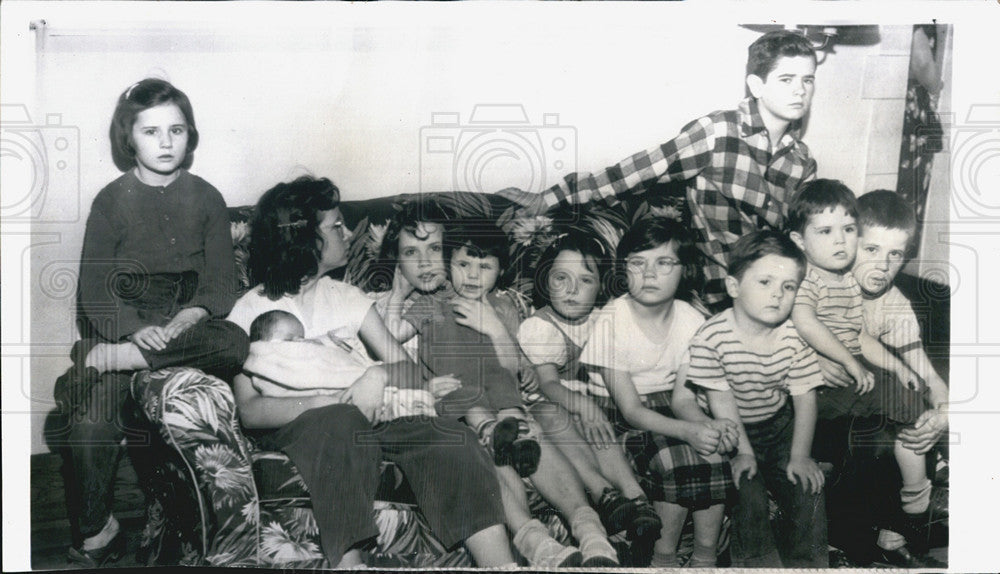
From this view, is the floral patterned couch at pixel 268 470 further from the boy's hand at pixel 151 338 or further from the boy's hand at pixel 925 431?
the boy's hand at pixel 925 431

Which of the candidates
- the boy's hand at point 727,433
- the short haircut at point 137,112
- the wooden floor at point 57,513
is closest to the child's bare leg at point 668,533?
Result: the boy's hand at point 727,433

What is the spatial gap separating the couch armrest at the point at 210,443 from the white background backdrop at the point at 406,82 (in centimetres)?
33

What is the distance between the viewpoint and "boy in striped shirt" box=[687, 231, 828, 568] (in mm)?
2436

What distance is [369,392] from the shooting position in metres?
2.43

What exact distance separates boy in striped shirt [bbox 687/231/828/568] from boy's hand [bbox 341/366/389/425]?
3.14 ft

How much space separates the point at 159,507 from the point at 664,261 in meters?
1.73

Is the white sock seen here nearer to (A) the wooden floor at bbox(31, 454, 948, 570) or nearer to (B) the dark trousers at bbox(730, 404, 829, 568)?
(A) the wooden floor at bbox(31, 454, 948, 570)

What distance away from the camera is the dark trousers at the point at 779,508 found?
244cm

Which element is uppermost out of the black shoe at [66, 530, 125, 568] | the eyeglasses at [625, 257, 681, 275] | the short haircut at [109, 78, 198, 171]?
the short haircut at [109, 78, 198, 171]

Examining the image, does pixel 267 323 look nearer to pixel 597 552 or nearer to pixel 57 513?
pixel 57 513

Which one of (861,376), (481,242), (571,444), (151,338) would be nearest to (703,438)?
(571,444)

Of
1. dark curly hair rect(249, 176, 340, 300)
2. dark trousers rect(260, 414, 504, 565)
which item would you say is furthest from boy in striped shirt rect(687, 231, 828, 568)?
dark curly hair rect(249, 176, 340, 300)

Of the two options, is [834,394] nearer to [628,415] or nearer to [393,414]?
[628,415]

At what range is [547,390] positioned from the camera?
243 cm
